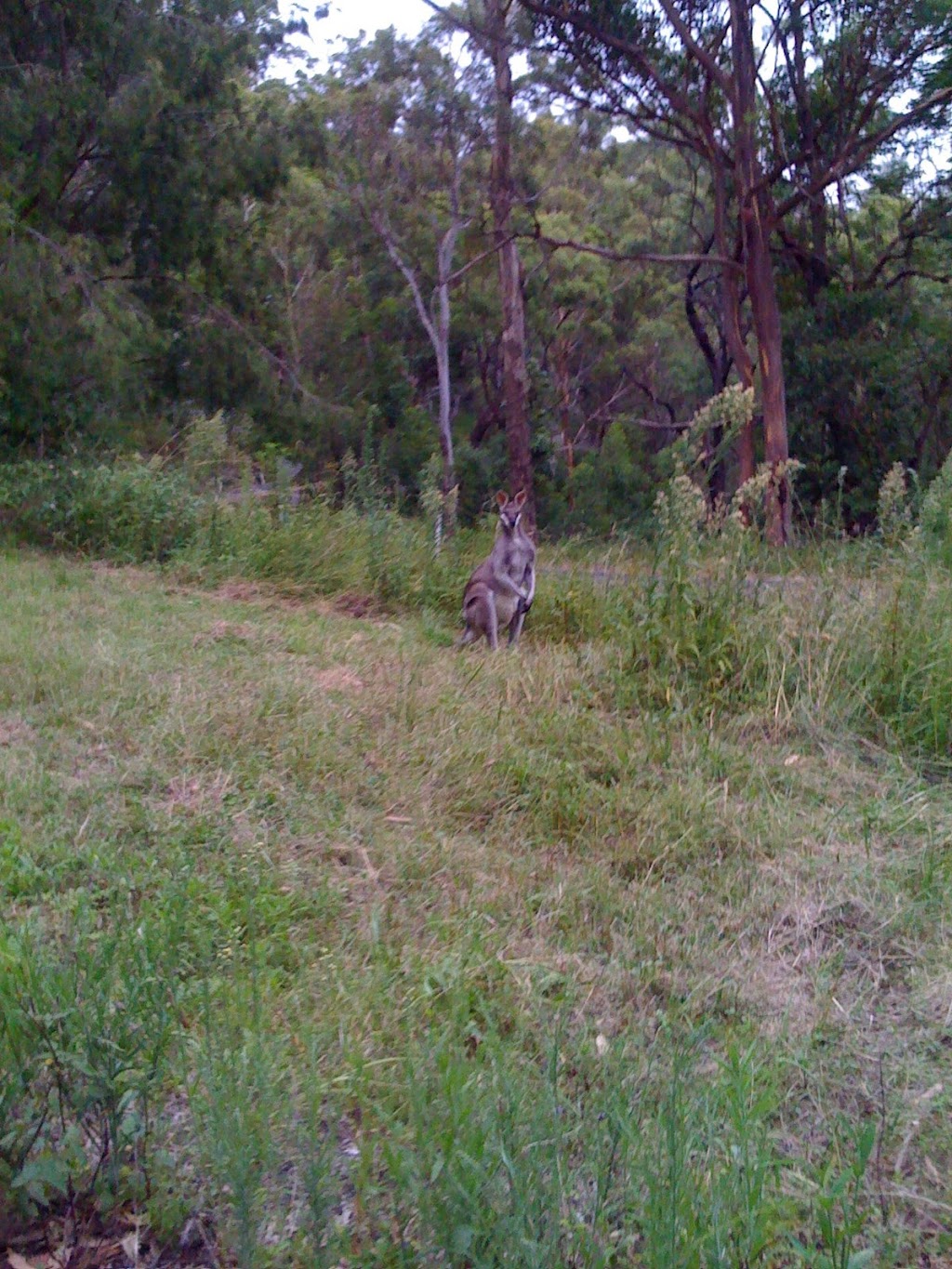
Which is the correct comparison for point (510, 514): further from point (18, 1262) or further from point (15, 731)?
point (18, 1262)

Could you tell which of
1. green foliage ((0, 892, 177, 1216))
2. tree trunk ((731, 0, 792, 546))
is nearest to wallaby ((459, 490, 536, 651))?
green foliage ((0, 892, 177, 1216))

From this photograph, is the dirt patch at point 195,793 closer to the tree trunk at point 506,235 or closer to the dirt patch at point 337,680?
the dirt patch at point 337,680

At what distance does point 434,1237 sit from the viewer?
9.93ft

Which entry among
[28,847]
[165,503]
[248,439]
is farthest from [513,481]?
[28,847]

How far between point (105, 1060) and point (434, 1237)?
103 centimetres

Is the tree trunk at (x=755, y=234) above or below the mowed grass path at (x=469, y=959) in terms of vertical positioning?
above

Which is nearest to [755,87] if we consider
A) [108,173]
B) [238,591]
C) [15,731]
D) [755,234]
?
[755,234]

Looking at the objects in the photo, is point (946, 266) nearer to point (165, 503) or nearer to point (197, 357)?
point (197, 357)

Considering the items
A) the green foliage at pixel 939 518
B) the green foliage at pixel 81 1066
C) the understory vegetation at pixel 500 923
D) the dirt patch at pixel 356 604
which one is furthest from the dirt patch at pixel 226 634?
the green foliage at pixel 81 1066

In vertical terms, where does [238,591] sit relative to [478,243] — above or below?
below

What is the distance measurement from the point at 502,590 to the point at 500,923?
5.34 m

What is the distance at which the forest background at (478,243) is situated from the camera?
15.9m

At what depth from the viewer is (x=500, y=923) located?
195 inches

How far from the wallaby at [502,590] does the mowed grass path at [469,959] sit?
170 cm
